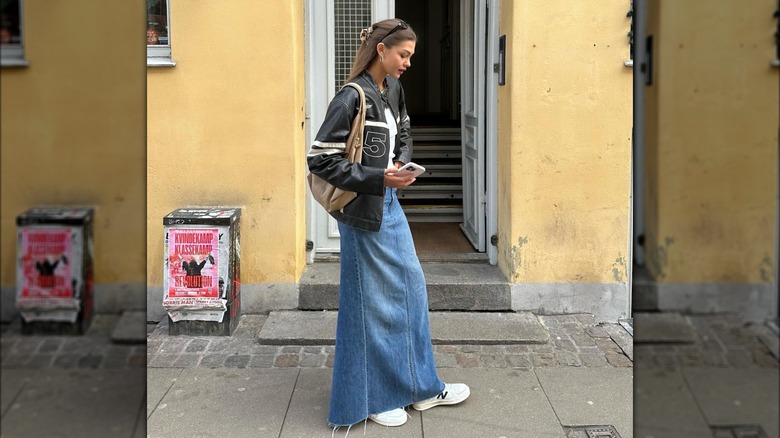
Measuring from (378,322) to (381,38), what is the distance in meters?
1.28

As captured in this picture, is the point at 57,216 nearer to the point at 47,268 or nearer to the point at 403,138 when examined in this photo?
the point at 47,268

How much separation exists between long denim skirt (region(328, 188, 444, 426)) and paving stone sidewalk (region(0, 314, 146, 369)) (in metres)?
2.05

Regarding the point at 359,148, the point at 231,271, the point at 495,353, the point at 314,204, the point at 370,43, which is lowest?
the point at 495,353

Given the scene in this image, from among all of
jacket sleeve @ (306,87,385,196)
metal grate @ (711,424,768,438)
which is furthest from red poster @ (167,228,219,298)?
metal grate @ (711,424,768,438)

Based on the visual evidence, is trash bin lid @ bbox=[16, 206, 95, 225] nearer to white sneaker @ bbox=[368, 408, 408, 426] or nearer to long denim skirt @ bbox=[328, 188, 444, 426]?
long denim skirt @ bbox=[328, 188, 444, 426]

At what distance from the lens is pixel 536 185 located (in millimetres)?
5789

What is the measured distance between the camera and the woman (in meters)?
3.55

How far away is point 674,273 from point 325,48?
4902mm

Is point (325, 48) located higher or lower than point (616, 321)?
higher

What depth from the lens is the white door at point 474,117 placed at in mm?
6500

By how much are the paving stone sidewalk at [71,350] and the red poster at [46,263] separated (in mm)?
70

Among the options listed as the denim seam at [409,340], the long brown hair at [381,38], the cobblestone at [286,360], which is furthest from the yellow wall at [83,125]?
the cobblestone at [286,360]

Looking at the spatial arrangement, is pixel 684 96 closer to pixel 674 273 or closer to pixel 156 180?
pixel 674 273

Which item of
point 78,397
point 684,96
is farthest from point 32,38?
point 684,96
